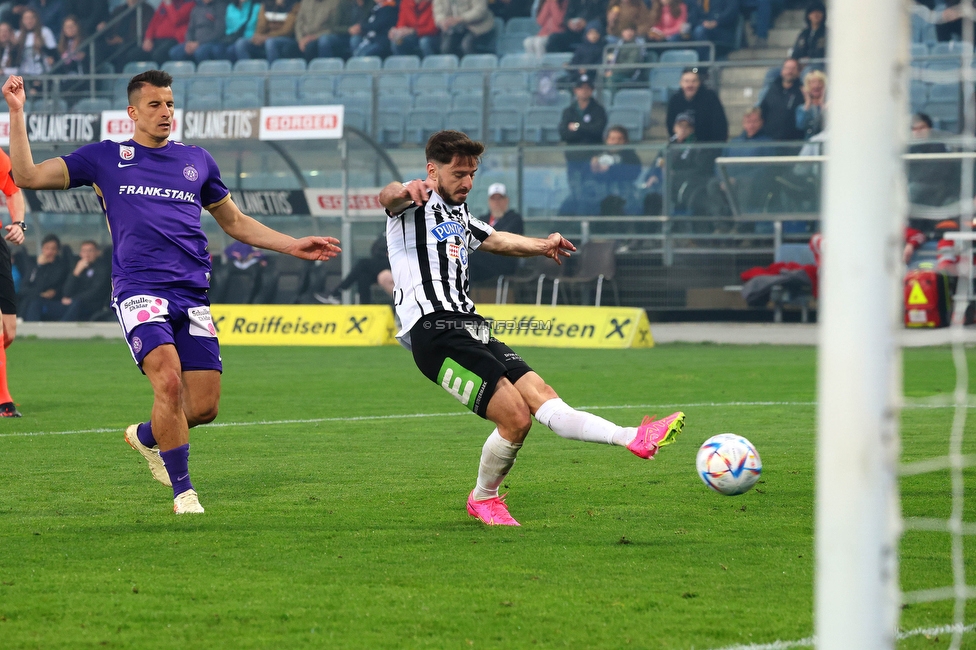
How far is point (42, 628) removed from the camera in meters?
3.62

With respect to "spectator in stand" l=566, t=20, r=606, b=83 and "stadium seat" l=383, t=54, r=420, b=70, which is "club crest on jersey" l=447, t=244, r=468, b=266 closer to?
"spectator in stand" l=566, t=20, r=606, b=83

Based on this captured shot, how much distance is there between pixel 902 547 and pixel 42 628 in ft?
10.1

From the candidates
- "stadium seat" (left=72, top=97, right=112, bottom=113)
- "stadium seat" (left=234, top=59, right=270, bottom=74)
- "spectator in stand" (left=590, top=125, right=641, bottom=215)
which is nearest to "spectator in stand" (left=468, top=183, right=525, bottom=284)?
"spectator in stand" (left=590, top=125, right=641, bottom=215)

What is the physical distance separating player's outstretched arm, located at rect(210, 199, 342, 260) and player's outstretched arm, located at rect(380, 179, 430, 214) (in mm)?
492

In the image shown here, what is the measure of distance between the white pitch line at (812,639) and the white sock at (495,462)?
81.9 inches

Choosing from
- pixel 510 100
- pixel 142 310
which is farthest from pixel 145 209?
pixel 510 100

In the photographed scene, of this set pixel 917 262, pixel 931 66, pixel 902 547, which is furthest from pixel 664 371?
pixel 902 547

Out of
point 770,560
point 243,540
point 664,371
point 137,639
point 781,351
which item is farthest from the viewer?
point 781,351

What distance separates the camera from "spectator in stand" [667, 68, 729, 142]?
739 inches

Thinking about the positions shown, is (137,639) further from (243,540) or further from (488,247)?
(488,247)

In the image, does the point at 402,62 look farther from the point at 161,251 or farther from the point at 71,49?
the point at 161,251

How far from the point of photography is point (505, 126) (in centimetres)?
1986

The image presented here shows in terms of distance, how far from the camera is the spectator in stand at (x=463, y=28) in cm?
2383

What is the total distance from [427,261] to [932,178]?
12.7 m
